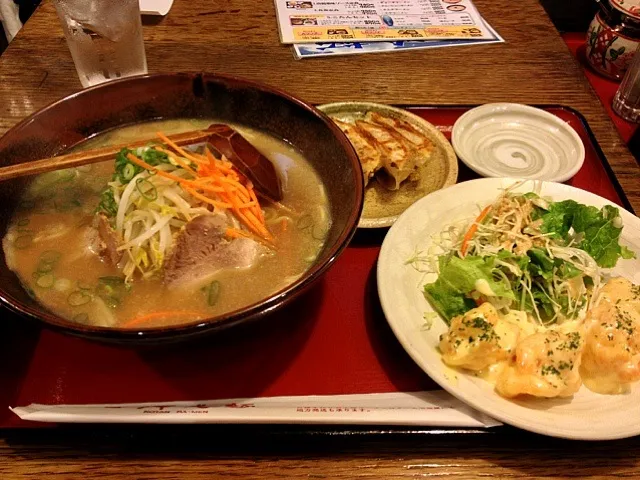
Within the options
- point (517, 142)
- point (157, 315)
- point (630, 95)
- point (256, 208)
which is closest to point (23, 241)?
point (157, 315)

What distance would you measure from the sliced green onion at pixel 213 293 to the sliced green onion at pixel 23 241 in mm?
460

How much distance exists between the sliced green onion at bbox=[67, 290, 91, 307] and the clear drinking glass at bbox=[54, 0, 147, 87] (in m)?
1.08

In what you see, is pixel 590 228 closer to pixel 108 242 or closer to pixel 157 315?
pixel 157 315

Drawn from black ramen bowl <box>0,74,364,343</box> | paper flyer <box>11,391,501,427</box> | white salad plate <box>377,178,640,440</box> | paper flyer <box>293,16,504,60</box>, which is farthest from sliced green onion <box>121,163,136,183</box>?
paper flyer <box>293,16,504,60</box>

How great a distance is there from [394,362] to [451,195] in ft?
1.97

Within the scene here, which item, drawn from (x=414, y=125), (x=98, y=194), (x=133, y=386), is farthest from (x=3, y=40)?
(x=133, y=386)

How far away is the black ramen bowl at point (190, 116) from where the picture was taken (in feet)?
4.18

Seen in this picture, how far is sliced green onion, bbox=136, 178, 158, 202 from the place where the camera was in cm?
128

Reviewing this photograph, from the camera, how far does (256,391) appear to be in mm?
1182

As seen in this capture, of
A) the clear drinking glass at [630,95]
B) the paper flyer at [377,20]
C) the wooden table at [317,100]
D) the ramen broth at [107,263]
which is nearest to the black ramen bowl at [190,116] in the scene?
the ramen broth at [107,263]

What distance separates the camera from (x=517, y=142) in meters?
2.01

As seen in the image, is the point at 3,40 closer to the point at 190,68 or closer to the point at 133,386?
the point at 190,68

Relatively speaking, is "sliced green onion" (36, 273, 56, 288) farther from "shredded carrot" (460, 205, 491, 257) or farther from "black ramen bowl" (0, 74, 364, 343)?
"shredded carrot" (460, 205, 491, 257)

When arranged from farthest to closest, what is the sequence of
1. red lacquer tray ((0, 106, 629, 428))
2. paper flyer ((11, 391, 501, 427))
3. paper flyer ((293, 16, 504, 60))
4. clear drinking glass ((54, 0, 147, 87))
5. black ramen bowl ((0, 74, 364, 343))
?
paper flyer ((293, 16, 504, 60)) < clear drinking glass ((54, 0, 147, 87)) < black ramen bowl ((0, 74, 364, 343)) < red lacquer tray ((0, 106, 629, 428)) < paper flyer ((11, 391, 501, 427))
